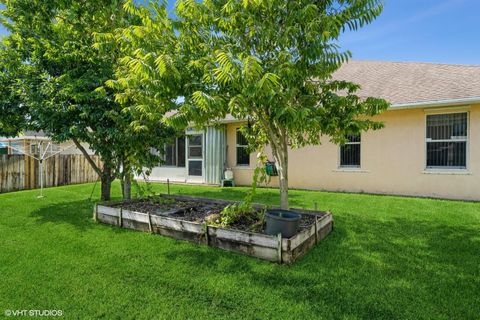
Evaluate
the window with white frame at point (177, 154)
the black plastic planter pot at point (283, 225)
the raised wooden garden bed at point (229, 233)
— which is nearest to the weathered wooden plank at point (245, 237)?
the raised wooden garden bed at point (229, 233)

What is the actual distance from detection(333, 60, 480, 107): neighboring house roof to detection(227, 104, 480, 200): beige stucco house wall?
1.34 ft

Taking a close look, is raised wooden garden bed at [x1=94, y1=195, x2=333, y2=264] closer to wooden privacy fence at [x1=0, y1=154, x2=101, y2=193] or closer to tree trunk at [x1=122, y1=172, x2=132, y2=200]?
tree trunk at [x1=122, y1=172, x2=132, y2=200]

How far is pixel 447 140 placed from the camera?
7.86 m

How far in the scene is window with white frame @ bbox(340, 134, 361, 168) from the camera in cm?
930

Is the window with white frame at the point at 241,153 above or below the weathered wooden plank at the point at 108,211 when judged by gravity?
above

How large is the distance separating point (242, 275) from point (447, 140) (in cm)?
783

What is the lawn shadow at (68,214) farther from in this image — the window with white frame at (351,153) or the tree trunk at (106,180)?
the window with white frame at (351,153)

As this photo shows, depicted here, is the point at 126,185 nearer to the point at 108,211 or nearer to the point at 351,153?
the point at 108,211

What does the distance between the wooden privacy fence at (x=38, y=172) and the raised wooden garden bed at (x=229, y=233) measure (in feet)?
25.5

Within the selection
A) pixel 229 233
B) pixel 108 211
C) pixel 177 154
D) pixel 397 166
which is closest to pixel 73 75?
pixel 108 211

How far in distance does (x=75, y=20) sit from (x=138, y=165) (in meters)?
3.72

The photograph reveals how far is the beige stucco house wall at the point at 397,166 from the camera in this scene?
24.9ft

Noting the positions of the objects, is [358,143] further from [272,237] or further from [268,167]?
[272,237]

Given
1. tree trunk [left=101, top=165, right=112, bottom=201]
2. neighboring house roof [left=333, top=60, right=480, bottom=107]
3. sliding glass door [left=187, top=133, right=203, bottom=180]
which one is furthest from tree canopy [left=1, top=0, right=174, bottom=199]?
neighboring house roof [left=333, top=60, right=480, bottom=107]
